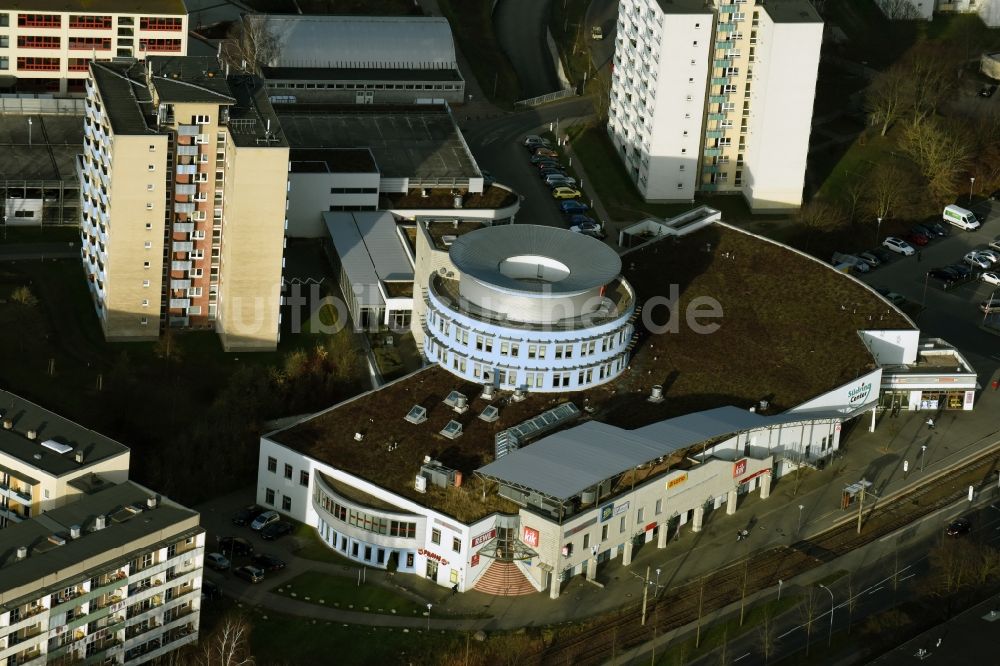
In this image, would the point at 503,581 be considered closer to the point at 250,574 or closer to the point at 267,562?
the point at 267,562

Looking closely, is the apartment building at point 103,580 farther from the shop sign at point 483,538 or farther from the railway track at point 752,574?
the railway track at point 752,574

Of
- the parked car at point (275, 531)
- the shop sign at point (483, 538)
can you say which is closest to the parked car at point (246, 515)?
the parked car at point (275, 531)

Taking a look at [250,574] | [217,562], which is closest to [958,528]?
[250,574]

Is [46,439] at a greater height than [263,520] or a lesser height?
greater

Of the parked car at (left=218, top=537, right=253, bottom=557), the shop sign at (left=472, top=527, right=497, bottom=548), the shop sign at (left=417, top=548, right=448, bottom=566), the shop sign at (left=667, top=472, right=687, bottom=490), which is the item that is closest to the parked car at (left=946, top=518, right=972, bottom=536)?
the shop sign at (left=667, top=472, right=687, bottom=490)

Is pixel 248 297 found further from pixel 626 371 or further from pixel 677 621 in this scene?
pixel 677 621

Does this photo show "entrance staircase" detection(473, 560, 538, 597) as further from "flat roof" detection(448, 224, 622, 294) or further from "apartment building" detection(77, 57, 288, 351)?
"apartment building" detection(77, 57, 288, 351)
